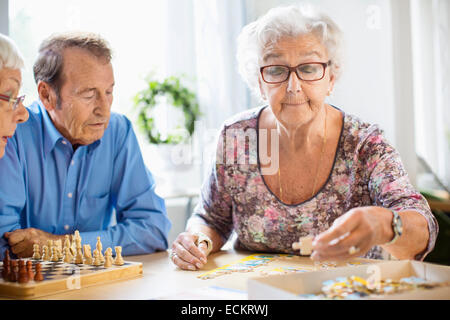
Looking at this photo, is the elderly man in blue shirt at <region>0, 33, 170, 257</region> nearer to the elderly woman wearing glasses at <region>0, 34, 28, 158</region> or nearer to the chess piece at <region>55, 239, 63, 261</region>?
the chess piece at <region>55, 239, 63, 261</region>

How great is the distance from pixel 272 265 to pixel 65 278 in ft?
2.05

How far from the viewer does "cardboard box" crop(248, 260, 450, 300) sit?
984mm

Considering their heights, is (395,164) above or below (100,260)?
above

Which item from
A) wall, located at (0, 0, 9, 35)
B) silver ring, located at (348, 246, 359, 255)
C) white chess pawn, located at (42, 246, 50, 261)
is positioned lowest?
white chess pawn, located at (42, 246, 50, 261)

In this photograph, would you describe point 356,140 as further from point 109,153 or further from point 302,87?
point 109,153

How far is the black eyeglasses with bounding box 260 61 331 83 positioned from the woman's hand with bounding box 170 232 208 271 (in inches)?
26.2

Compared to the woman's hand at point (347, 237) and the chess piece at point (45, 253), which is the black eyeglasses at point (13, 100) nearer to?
the chess piece at point (45, 253)

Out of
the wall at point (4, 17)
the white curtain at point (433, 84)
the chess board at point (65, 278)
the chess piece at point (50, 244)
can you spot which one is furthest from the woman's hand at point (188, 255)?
the white curtain at point (433, 84)

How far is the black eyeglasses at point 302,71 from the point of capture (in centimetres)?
182

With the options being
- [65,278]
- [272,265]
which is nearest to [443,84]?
[272,265]

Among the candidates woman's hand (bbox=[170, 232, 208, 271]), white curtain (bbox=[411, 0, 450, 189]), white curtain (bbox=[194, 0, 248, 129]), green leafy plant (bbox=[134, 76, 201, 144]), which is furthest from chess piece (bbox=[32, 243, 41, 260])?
white curtain (bbox=[411, 0, 450, 189])
